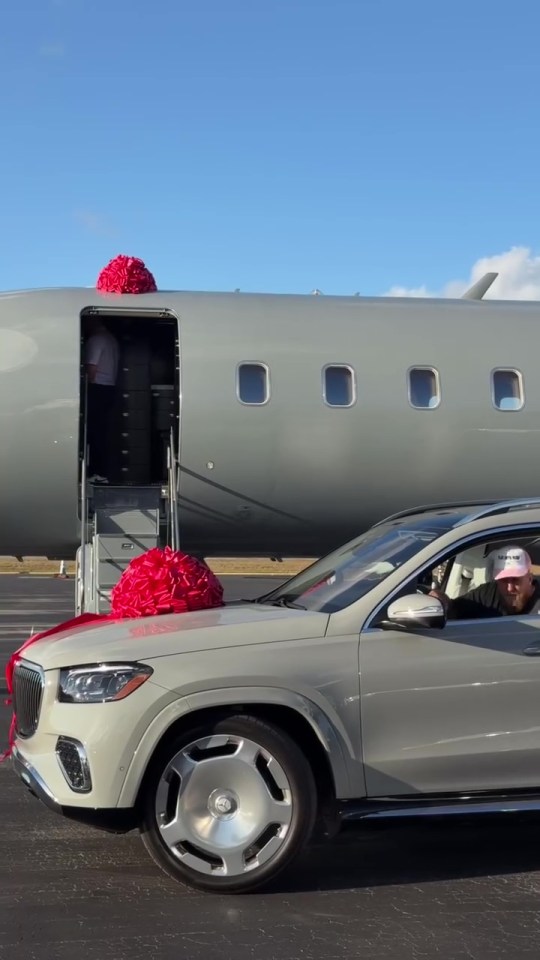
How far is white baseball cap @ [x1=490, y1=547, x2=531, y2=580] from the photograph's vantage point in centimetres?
528

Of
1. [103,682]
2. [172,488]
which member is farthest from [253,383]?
[103,682]

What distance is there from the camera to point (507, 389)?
1188 cm

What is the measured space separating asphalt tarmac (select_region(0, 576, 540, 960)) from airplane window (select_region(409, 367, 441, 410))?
6.49 metres

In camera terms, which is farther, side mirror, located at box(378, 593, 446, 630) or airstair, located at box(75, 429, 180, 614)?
airstair, located at box(75, 429, 180, 614)

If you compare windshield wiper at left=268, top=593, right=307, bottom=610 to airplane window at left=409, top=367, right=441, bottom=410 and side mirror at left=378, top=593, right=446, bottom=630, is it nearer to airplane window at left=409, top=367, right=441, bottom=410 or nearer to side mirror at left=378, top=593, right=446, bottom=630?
side mirror at left=378, top=593, right=446, bottom=630

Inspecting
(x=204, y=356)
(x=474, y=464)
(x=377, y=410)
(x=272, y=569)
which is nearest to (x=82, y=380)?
(x=204, y=356)

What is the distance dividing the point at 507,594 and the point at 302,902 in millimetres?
1821

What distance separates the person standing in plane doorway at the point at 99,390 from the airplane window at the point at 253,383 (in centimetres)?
154

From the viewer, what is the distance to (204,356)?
36.8 feet

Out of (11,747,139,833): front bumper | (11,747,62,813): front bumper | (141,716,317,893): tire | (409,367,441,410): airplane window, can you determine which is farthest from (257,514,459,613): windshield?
A: (409,367,441,410): airplane window

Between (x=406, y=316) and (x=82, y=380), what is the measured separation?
3.68 m

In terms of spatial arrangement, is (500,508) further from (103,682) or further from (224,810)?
(103,682)

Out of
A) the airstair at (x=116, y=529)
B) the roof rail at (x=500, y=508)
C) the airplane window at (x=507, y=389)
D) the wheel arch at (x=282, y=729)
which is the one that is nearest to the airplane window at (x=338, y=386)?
the airplane window at (x=507, y=389)

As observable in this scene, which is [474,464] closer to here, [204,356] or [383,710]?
[204,356]
